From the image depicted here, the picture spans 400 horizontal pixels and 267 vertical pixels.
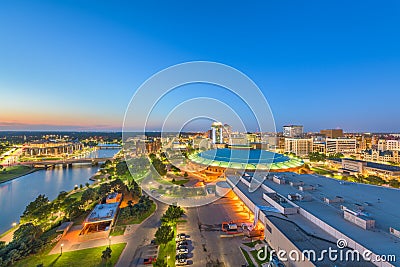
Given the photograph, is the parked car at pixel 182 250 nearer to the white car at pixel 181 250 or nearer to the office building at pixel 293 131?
the white car at pixel 181 250

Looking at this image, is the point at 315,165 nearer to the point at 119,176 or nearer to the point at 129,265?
the point at 119,176

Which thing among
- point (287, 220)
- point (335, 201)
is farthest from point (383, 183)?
point (287, 220)

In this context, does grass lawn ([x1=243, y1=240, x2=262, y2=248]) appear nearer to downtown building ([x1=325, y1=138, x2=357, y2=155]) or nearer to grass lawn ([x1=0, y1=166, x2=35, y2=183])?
grass lawn ([x1=0, y1=166, x2=35, y2=183])

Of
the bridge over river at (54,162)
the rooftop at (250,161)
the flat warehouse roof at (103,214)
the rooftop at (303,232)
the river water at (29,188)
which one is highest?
the rooftop at (250,161)

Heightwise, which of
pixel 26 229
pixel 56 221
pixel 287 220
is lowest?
pixel 56 221

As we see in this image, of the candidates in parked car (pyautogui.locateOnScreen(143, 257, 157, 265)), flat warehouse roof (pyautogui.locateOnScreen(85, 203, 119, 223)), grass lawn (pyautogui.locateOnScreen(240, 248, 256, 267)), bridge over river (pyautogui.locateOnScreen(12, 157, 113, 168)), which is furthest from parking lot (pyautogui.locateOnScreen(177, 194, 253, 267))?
bridge over river (pyautogui.locateOnScreen(12, 157, 113, 168))

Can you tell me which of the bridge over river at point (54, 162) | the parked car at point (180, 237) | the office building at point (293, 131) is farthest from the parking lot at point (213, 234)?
the office building at point (293, 131)
